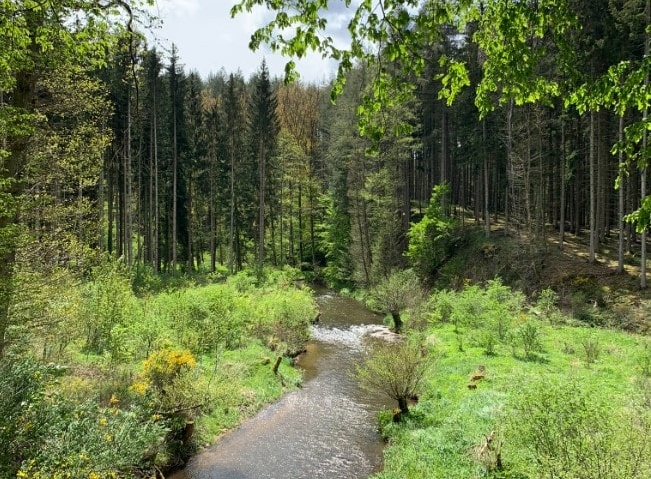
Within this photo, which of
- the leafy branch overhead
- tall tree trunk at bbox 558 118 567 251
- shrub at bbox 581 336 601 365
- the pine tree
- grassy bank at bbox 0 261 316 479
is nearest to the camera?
the leafy branch overhead

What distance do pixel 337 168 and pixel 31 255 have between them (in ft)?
110

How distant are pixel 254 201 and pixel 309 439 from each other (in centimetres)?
3347

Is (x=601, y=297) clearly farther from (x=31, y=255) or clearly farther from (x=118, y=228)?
(x=118, y=228)

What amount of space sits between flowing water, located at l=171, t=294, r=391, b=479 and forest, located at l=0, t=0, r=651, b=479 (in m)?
0.64

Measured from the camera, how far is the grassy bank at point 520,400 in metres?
5.22

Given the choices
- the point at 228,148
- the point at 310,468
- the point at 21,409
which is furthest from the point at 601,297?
the point at 228,148

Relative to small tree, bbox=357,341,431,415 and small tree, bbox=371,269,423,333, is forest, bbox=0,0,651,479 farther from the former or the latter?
small tree, bbox=357,341,431,415

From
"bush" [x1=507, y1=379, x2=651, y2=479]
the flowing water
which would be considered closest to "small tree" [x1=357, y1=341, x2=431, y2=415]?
the flowing water

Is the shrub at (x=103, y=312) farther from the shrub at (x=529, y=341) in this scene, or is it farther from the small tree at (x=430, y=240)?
the small tree at (x=430, y=240)

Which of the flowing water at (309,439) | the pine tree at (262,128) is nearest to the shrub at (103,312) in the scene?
the flowing water at (309,439)

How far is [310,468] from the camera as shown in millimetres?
9406

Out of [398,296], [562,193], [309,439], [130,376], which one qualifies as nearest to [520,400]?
[309,439]

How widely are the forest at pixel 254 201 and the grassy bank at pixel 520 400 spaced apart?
1.02 feet

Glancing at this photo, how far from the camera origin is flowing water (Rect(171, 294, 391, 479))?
9.28 m
